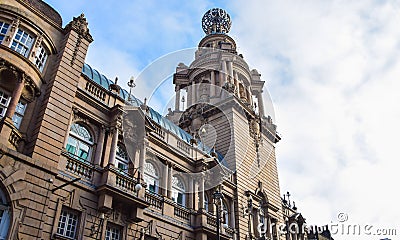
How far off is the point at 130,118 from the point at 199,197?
29.6ft

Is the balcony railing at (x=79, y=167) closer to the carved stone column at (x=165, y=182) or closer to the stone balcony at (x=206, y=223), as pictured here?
the carved stone column at (x=165, y=182)

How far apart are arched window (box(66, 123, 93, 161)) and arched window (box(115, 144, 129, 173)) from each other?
229 cm

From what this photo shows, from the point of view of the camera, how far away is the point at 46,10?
22.7 m

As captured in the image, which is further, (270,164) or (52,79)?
(270,164)

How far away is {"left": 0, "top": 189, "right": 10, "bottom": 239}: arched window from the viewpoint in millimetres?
15521

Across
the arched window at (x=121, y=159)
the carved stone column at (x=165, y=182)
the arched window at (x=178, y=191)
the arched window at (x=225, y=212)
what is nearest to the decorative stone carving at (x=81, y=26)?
the arched window at (x=121, y=159)

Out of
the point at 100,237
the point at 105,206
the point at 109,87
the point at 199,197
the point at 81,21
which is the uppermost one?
the point at 81,21

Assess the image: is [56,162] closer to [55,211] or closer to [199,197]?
[55,211]

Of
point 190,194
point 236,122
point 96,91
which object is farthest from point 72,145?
point 236,122

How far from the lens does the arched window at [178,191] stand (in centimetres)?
2773

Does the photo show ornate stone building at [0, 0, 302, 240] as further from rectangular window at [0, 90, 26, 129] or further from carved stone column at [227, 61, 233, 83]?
carved stone column at [227, 61, 233, 83]

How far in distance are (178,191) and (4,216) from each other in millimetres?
14343

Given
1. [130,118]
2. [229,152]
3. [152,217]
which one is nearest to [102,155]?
[130,118]

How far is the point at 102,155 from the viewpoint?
22766mm
